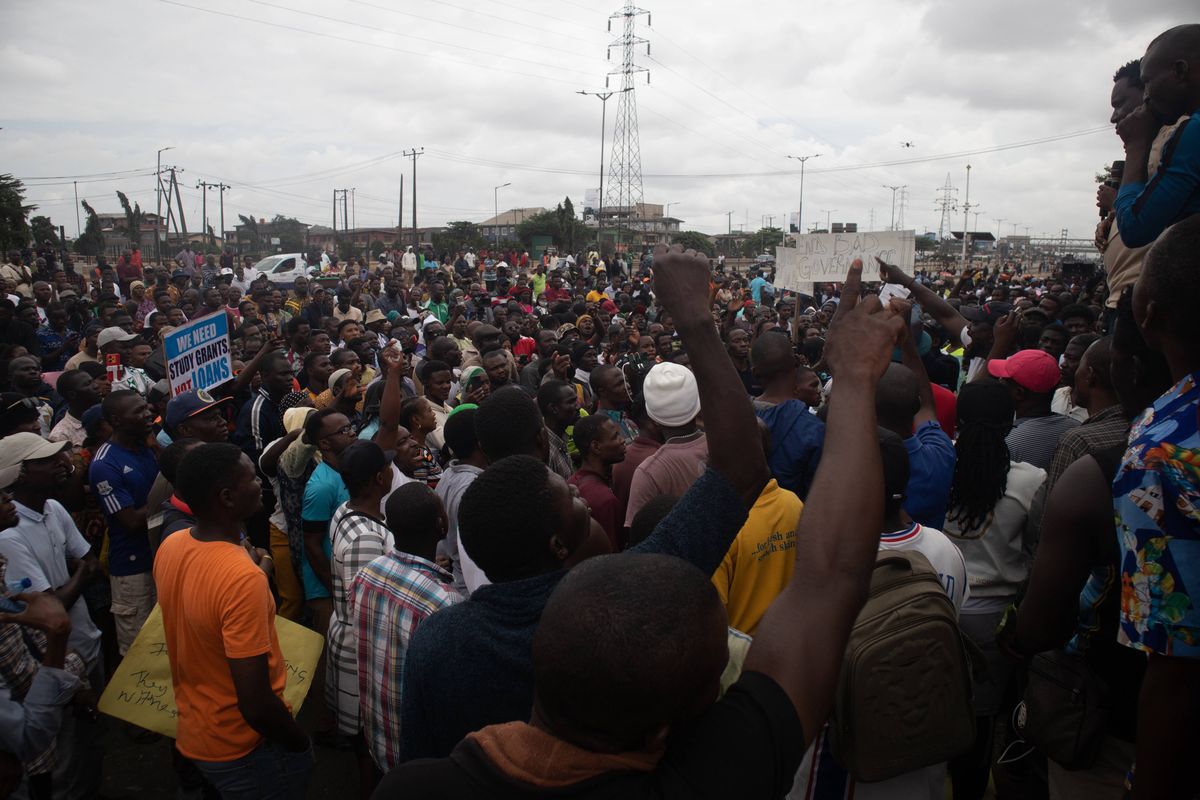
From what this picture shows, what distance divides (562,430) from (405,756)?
3502 mm

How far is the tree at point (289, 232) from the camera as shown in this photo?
227 ft

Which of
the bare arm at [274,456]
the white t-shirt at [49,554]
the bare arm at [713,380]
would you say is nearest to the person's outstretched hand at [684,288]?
the bare arm at [713,380]

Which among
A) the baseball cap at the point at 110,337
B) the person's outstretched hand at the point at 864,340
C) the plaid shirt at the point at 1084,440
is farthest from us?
the baseball cap at the point at 110,337

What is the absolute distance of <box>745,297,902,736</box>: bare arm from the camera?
133 cm

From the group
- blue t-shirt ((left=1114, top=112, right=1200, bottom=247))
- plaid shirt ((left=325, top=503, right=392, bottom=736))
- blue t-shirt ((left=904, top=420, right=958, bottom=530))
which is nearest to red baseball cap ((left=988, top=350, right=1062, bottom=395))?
blue t-shirt ((left=904, top=420, right=958, bottom=530))

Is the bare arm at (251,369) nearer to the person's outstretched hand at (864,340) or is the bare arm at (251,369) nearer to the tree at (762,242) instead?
the person's outstretched hand at (864,340)

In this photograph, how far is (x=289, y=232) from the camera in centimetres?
7406

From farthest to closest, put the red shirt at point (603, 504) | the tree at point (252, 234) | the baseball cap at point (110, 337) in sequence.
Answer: the tree at point (252, 234) → the baseball cap at point (110, 337) → the red shirt at point (603, 504)

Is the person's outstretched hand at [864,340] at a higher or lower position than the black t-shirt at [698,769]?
higher

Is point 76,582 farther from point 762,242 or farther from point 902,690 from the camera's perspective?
point 762,242

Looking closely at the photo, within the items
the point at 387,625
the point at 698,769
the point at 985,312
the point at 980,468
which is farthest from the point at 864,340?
the point at 985,312

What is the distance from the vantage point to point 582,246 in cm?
5094

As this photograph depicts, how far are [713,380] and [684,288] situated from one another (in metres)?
0.22

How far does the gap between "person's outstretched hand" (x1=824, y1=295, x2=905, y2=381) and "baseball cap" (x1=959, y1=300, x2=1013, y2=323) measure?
7903 mm
